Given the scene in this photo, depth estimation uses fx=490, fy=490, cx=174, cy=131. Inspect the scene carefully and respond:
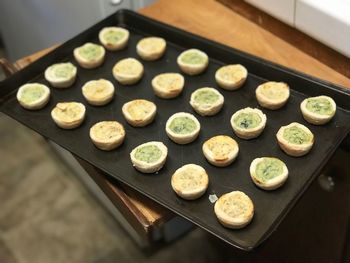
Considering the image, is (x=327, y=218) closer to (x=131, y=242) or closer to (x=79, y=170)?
(x=131, y=242)

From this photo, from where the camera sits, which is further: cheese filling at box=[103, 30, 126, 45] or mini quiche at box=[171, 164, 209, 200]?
cheese filling at box=[103, 30, 126, 45]

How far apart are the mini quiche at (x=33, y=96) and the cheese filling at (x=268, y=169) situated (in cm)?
56

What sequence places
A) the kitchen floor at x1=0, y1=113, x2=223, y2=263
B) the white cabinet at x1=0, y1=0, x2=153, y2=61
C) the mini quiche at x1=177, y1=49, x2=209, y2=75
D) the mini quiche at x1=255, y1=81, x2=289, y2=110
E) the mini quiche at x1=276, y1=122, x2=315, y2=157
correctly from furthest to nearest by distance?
Result: the kitchen floor at x1=0, y1=113, x2=223, y2=263 → the white cabinet at x1=0, y1=0, x2=153, y2=61 → the mini quiche at x1=177, y1=49, x2=209, y2=75 → the mini quiche at x1=255, y1=81, x2=289, y2=110 → the mini quiche at x1=276, y1=122, x2=315, y2=157

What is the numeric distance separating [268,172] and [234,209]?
116 mm

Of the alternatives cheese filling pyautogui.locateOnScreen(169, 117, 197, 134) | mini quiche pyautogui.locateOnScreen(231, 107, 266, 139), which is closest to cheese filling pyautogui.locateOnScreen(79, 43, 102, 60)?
cheese filling pyautogui.locateOnScreen(169, 117, 197, 134)

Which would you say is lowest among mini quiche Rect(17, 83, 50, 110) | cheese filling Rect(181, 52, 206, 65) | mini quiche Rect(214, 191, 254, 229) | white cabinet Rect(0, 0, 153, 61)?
white cabinet Rect(0, 0, 153, 61)

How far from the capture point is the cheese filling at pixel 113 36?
135 centimetres

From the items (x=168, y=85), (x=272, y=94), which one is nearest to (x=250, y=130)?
(x=272, y=94)

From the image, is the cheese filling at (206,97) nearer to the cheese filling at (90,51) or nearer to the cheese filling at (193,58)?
the cheese filling at (193,58)

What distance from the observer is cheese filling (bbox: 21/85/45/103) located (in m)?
1.21

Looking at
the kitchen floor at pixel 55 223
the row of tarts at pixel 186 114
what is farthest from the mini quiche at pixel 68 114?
the kitchen floor at pixel 55 223

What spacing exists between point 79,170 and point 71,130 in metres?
0.95

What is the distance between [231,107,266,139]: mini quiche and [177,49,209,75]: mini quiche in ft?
0.59

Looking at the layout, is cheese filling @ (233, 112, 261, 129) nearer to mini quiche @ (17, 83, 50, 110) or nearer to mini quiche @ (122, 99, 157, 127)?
mini quiche @ (122, 99, 157, 127)
